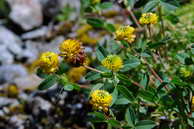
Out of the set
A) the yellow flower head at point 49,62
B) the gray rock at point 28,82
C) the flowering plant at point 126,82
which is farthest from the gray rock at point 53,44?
the yellow flower head at point 49,62

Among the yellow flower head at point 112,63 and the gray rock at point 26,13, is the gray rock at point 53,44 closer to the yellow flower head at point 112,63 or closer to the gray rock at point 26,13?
the gray rock at point 26,13

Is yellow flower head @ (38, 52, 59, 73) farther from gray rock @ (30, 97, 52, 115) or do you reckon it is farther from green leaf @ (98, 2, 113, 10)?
gray rock @ (30, 97, 52, 115)

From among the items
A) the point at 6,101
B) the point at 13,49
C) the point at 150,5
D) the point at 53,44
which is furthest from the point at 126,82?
the point at 13,49

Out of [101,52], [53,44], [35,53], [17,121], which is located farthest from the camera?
[35,53]

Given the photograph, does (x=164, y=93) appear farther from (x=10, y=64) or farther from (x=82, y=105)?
(x=10, y=64)

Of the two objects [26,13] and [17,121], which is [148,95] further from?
[26,13]

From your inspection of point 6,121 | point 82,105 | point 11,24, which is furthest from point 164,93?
point 11,24
